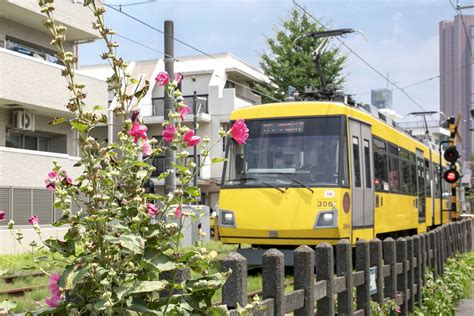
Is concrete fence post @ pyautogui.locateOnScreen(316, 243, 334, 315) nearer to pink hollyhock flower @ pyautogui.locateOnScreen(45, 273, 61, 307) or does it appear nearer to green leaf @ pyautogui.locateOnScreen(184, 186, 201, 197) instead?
green leaf @ pyautogui.locateOnScreen(184, 186, 201, 197)

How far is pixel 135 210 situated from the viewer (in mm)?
2512

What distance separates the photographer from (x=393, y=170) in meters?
16.0

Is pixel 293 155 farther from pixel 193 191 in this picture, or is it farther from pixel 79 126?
pixel 79 126

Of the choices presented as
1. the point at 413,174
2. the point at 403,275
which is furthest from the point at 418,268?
the point at 413,174

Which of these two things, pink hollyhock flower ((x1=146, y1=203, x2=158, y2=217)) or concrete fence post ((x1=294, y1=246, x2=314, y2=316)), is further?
concrete fence post ((x1=294, y1=246, x2=314, y2=316))

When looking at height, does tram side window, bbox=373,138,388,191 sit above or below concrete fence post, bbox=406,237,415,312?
above

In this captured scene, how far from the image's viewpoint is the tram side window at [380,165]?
14.4m

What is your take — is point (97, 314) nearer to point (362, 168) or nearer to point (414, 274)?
point (414, 274)

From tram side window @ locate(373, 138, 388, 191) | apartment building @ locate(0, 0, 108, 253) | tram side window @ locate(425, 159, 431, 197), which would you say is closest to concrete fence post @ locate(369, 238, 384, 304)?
tram side window @ locate(373, 138, 388, 191)

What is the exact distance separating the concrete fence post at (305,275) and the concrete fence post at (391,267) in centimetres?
332

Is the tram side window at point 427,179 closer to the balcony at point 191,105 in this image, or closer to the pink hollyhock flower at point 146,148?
the pink hollyhock flower at point 146,148

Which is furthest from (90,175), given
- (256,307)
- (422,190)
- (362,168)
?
(422,190)

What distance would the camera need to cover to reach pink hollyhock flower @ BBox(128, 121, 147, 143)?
8.59 feet

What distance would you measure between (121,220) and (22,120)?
875 inches
